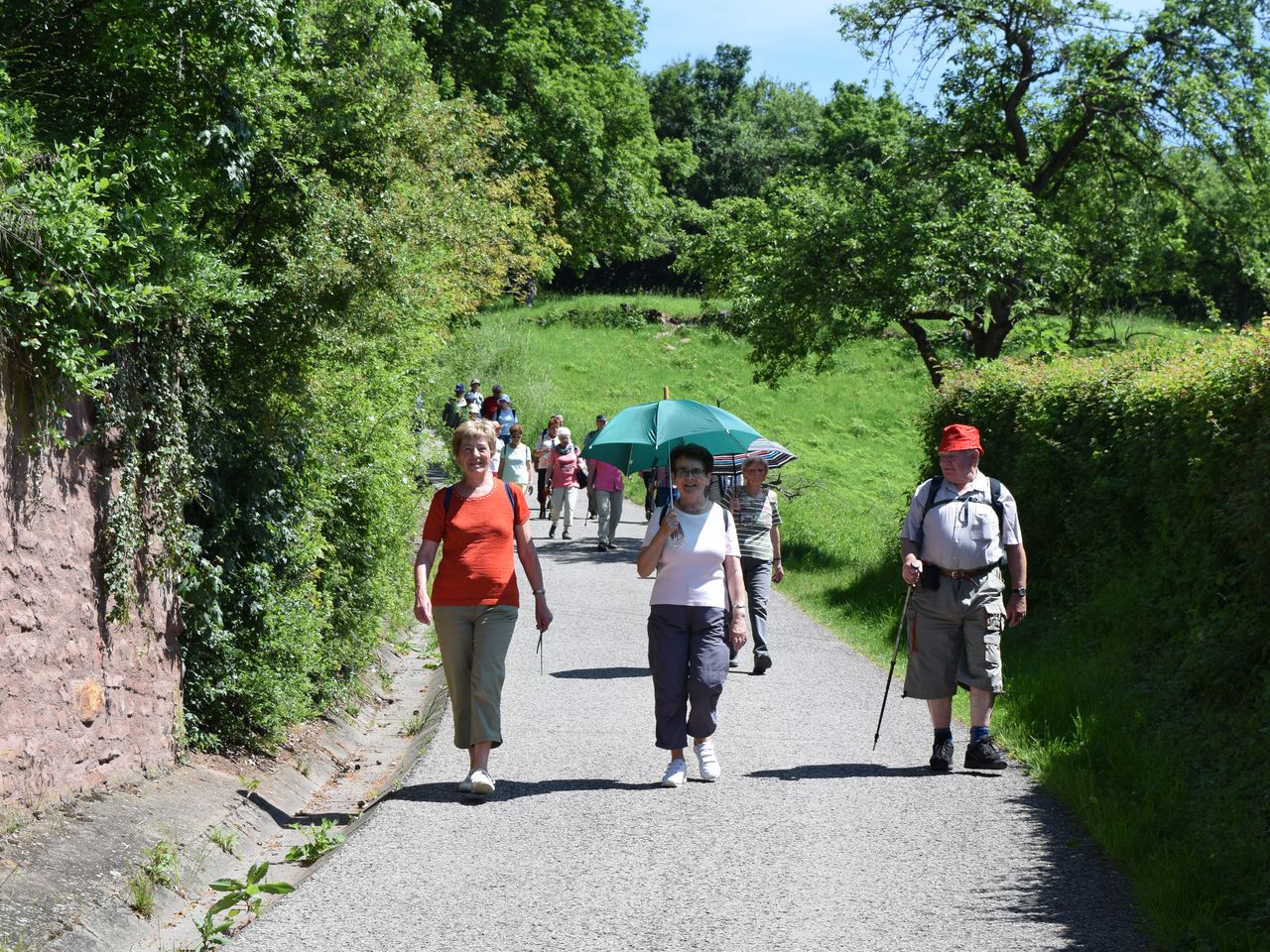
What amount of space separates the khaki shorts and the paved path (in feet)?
1.72

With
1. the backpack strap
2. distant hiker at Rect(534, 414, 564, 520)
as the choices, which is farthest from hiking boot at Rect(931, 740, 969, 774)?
distant hiker at Rect(534, 414, 564, 520)

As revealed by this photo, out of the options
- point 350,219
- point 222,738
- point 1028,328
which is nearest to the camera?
point 222,738

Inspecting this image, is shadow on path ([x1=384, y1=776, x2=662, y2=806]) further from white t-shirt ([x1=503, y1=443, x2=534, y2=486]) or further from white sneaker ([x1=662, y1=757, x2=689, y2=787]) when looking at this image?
white t-shirt ([x1=503, y1=443, x2=534, y2=486])

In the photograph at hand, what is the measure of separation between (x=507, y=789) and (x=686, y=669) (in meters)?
1.19

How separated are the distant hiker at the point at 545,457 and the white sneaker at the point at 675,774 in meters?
13.9

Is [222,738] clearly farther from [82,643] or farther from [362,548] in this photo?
[362,548]

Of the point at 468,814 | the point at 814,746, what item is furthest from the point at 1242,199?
the point at 468,814

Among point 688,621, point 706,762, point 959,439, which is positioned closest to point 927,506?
point 959,439

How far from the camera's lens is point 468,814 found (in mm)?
7000

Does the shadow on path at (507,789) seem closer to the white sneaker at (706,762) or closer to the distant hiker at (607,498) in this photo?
the white sneaker at (706,762)

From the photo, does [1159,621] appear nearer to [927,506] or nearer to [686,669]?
[927,506]

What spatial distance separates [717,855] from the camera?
6.23m

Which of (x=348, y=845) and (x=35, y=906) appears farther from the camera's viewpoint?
(x=348, y=845)

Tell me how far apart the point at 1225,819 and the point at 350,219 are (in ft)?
21.8
